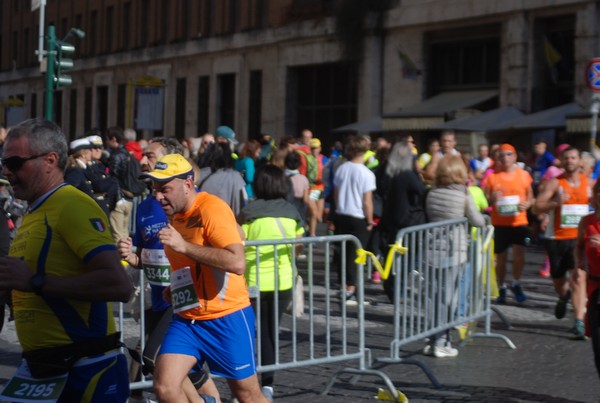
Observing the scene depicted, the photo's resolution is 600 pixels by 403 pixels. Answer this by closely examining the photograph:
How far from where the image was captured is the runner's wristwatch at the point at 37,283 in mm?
4070

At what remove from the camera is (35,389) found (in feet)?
14.1

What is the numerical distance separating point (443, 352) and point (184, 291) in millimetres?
4157

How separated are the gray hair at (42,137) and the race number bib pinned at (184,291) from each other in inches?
66.9

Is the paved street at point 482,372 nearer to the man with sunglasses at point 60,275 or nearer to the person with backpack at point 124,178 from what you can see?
the man with sunglasses at point 60,275

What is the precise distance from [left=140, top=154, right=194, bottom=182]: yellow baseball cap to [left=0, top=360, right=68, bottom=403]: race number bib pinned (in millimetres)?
1621

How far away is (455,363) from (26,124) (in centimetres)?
570

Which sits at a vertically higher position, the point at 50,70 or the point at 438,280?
the point at 50,70

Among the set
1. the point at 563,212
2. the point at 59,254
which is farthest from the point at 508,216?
the point at 59,254

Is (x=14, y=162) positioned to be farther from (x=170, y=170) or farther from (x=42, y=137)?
(x=170, y=170)

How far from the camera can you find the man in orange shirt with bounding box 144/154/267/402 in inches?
229

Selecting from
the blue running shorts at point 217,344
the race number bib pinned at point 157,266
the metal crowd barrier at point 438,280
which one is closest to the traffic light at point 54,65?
the metal crowd barrier at point 438,280

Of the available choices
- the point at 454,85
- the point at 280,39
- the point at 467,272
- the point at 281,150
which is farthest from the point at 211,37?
the point at 467,272

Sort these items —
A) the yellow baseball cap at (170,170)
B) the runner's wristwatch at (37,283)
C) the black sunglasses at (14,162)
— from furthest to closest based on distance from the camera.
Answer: the yellow baseball cap at (170,170) < the black sunglasses at (14,162) < the runner's wristwatch at (37,283)

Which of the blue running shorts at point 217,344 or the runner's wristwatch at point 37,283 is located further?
the blue running shorts at point 217,344
